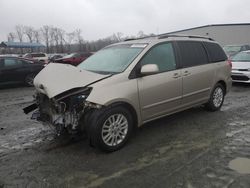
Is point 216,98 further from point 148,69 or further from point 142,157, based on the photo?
point 142,157

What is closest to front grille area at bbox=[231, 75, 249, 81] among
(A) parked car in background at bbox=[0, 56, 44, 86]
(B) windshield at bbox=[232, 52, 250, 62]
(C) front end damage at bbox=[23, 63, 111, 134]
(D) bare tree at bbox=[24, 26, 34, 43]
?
(B) windshield at bbox=[232, 52, 250, 62]

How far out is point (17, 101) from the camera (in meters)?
8.94

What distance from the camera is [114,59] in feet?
17.0

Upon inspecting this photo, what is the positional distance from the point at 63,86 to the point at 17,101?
5.35m

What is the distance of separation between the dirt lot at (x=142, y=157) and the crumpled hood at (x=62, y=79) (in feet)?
3.28

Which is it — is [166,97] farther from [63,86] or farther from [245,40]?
[245,40]

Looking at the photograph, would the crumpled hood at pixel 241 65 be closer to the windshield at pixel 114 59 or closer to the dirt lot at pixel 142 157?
the dirt lot at pixel 142 157

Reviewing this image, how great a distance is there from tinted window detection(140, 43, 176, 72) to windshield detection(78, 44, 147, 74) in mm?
186

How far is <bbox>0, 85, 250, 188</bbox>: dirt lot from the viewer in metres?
3.50

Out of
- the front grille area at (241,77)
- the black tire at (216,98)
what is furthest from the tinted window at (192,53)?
the front grille area at (241,77)

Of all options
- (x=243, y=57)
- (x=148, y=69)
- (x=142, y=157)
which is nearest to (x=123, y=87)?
(x=148, y=69)

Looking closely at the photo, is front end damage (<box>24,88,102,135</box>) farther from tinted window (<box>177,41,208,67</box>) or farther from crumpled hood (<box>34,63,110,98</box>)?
tinted window (<box>177,41,208,67</box>)

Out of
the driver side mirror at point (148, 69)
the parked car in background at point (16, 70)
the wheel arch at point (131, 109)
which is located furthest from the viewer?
the parked car in background at point (16, 70)

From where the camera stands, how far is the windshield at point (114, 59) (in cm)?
484
